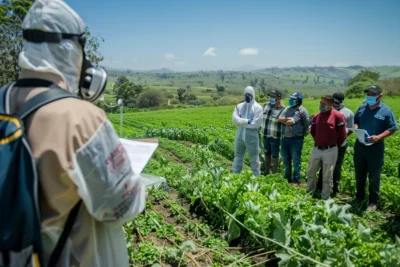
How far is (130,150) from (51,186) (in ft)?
2.81

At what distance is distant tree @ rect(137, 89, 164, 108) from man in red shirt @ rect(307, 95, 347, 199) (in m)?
67.4

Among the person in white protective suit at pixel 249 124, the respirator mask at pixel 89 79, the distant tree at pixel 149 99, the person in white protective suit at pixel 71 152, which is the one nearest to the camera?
the person in white protective suit at pixel 71 152

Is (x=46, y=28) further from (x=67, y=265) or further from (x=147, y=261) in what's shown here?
(x=147, y=261)

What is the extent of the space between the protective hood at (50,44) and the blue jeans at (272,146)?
7.29 metres

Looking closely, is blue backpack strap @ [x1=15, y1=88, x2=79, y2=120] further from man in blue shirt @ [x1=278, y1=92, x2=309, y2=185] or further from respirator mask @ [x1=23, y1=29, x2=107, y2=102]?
man in blue shirt @ [x1=278, y1=92, x2=309, y2=185]

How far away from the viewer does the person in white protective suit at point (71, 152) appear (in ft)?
4.53

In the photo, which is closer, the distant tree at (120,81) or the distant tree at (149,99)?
the distant tree at (149,99)

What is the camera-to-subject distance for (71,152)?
54.1 inches

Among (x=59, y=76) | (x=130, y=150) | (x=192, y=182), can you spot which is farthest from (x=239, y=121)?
(x=59, y=76)

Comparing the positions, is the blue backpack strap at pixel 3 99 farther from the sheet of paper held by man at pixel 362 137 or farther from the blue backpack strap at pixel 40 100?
the sheet of paper held by man at pixel 362 137

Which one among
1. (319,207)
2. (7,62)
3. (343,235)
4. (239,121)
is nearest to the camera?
(343,235)

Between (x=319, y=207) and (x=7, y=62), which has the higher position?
(x=7, y=62)

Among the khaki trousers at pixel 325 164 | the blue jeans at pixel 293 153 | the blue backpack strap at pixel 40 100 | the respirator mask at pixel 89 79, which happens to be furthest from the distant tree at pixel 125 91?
the blue backpack strap at pixel 40 100

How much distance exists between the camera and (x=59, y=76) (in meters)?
1.60
